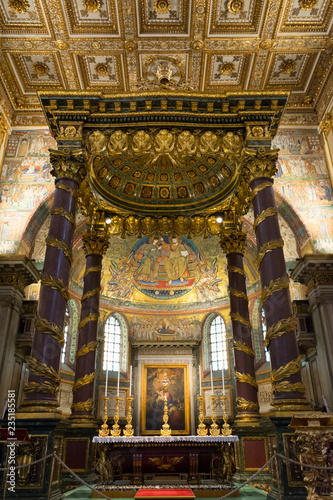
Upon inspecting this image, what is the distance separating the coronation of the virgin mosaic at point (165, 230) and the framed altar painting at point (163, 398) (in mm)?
65

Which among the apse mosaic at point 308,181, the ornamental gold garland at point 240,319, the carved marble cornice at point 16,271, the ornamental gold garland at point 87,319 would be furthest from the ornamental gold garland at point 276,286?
the carved marble cornice at point 16,271

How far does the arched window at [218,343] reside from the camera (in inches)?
739

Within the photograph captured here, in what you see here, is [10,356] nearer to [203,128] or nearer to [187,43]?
[203,128]

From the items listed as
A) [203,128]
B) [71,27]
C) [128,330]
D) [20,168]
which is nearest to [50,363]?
[203,128]

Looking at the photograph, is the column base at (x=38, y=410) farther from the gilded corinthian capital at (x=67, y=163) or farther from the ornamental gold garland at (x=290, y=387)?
the gilded corinthian capital at (x=67, y=163)

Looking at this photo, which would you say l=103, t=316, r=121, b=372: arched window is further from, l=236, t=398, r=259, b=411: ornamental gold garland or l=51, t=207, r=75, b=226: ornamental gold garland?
l=51, t=207, r=75, b=226: ornamental gold garland

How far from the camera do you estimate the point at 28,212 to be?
13.9 metres

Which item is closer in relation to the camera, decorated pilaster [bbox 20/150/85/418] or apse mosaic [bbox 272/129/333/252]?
decorated pilaster [bbox 20/150/85/418]

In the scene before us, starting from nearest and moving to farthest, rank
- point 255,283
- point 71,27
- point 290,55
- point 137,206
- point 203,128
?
1. point 203,128
2. point 71,27
3. point 290,55
4. point 137,206
5. point 255,283

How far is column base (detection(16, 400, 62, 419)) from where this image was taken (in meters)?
7.09

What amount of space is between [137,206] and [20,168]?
462cm

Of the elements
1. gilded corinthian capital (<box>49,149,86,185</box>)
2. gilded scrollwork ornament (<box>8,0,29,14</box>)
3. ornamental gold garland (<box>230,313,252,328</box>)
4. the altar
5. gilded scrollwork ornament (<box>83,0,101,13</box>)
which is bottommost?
the altar

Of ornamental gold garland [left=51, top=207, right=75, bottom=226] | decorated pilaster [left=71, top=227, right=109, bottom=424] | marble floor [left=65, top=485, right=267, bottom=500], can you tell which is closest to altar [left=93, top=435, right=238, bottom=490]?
marble floor [left=65, top=485, right=267, bottom=500]

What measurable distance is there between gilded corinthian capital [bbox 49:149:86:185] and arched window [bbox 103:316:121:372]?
10965mm
